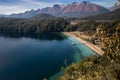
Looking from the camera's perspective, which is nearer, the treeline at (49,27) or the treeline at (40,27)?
the treeline at (49,27)

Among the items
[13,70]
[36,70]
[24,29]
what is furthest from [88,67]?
[24,29]

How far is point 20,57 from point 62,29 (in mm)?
73083

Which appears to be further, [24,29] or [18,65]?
[24,29]

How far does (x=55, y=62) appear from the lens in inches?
2034

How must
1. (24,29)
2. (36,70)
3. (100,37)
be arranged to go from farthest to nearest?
1. (24,29)
2. (36,70)
3. (100,37)

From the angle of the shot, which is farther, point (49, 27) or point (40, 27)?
point (40, 27)

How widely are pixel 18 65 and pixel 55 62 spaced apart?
8914 mm

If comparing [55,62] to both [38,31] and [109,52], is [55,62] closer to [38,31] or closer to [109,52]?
[109,52]

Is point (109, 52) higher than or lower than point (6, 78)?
higher

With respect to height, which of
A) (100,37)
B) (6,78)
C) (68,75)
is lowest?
(6,78)

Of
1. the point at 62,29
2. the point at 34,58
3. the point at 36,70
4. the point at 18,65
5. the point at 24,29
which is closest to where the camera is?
the point at 36,70

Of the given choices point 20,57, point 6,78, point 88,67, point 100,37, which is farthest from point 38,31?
point 100,37

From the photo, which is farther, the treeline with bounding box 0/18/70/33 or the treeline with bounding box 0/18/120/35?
the treeline with bounding box 0/18/70/33

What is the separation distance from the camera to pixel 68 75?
1224 inches
